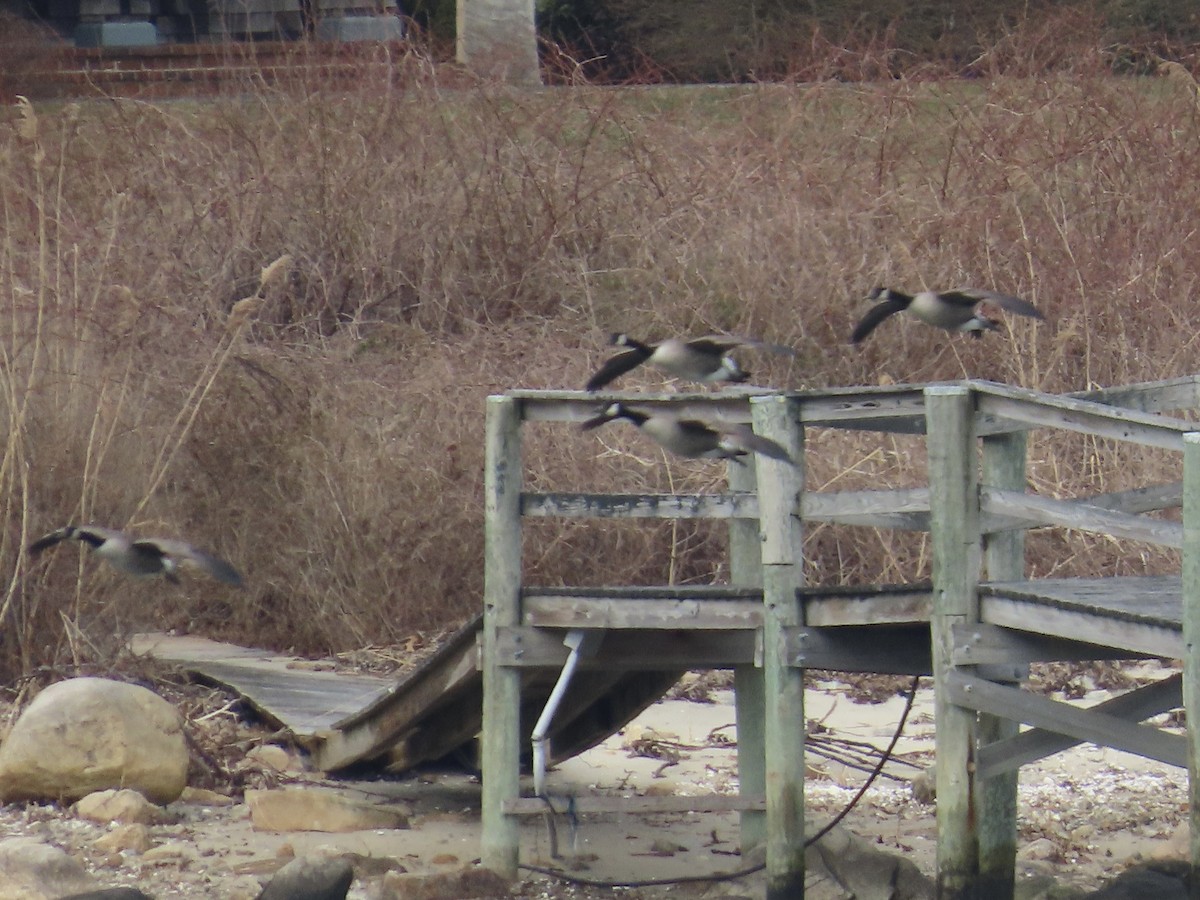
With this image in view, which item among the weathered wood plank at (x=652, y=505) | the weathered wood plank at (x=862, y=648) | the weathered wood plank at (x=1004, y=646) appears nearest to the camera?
the weathered wood plank at (x=1004, y=646)

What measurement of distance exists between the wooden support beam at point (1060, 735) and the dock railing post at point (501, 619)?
1728 mm

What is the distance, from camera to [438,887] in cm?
703

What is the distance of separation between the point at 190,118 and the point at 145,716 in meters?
9.37

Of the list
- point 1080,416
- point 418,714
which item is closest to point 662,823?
point 418,714

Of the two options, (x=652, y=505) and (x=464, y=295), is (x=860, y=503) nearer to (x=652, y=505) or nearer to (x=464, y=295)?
(x=652, y=505)

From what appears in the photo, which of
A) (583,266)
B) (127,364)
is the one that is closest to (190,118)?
(583,266)

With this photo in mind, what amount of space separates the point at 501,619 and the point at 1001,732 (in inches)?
69.0

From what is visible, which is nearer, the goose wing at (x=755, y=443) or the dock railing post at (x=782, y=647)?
the goose wing at (x=755, y=443)

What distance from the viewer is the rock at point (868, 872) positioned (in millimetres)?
7199

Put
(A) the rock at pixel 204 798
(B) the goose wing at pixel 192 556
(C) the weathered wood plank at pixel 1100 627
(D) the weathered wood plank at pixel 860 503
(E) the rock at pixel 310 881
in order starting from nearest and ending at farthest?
(C) the weathered wood plank at pixel 1100 627, (D) the weathered wood plank at pixel 860 503, (E) the rock at pixel 310 881, (B) the goose wing at pixel 192 556, (A) the rock at pixel 204 798

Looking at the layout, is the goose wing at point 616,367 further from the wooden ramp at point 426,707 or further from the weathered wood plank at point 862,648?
the weathered wood plank at point 862,648

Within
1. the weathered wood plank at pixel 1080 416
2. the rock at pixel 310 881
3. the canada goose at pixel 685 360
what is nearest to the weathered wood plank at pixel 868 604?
the weathered wood plank at pixel 1080 416

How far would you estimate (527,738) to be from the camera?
28.1 ft

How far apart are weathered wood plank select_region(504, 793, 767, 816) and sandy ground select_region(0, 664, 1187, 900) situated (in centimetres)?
13
